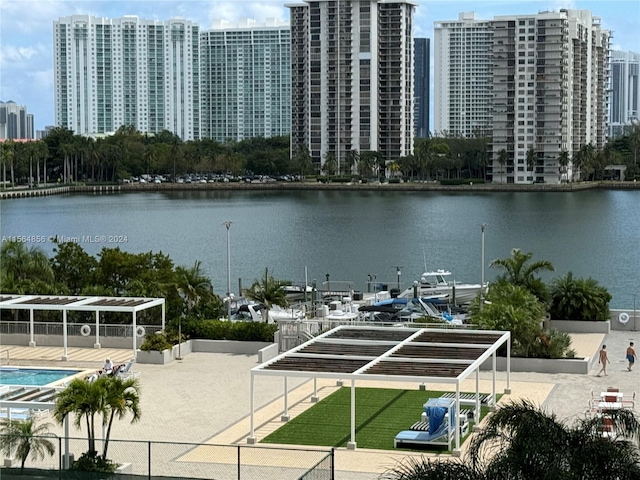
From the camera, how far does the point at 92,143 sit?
157 metres

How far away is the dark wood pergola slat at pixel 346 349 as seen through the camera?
76.2 ft

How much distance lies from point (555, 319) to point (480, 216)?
253 feet

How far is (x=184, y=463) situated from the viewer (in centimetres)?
1830

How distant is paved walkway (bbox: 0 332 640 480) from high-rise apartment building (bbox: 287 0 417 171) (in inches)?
5521

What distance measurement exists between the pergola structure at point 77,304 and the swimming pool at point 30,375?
446cm

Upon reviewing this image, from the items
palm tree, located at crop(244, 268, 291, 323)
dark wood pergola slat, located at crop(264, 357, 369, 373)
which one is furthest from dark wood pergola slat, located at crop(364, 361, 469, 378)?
palm tree, located at crop(244, 268, 291, 323)

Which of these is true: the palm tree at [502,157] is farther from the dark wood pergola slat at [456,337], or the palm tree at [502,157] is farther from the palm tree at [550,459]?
the palm tree at [550,459]

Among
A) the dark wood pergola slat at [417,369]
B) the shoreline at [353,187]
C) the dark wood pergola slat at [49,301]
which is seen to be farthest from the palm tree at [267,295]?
the shoreline at [353,187]

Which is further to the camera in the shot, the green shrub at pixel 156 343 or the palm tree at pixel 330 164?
the palm tree at pixel 330 164

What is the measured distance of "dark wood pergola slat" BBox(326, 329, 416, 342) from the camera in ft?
82.0

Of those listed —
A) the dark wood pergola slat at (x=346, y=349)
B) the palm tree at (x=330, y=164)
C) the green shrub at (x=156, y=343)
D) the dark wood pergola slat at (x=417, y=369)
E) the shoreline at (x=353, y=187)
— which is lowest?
the green shrub at (x=156, y=343)

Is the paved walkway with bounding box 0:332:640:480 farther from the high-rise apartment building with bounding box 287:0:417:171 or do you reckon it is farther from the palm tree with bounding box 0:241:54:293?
the high-rise apartment building with bounding box 287:0:417:171

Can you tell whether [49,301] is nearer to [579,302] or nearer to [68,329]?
[68,329]

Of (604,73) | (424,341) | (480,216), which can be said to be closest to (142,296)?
(424,341)
